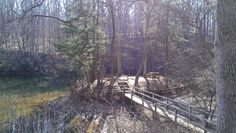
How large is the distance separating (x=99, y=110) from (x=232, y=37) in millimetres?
14546

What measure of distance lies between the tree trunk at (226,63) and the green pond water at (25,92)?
11.1 metres

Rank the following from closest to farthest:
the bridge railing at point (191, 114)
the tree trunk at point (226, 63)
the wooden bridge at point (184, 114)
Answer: the tree trunk at point (226, 63)
the bridge railing at point (191, 114)
the wooden bridge at point (184, 114)

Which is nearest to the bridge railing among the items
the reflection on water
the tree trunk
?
the reflection on water

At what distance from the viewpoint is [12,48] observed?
148ft

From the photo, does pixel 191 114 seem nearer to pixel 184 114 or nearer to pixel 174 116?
pixel 174 116

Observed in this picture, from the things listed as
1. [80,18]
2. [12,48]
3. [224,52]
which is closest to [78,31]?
[80,18]

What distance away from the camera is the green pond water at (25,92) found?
57.7 ft

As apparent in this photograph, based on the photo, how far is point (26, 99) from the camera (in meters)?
22.0

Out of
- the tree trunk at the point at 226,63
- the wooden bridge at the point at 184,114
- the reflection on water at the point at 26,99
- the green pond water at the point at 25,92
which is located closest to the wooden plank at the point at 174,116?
the wooden bridge at the point at 184,114

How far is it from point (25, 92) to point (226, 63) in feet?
79.7

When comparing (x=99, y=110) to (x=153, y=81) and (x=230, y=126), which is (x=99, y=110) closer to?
(x=153, y=81)

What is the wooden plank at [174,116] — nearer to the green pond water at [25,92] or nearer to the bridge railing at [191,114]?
the bridge railing at [191,114]

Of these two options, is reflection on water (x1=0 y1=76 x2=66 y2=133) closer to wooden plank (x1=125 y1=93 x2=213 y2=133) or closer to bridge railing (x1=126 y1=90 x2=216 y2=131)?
wooden plank (x1=125 y1=93 x2=213 y2=133)

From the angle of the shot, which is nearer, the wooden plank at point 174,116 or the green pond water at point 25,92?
the wooden plank at point 174,116
